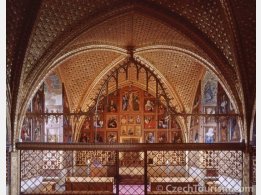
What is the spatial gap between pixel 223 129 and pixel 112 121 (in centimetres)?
723

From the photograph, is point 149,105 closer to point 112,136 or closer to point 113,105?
point 113,105

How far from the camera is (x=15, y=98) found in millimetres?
11500

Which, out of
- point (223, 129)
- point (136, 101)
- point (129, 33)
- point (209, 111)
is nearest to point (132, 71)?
point (136, 101)

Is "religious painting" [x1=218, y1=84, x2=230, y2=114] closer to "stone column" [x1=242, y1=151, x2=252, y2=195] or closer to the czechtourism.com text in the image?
the czechtourism.com text

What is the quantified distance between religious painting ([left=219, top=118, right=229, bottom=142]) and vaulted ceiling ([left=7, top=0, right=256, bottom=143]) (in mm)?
3774

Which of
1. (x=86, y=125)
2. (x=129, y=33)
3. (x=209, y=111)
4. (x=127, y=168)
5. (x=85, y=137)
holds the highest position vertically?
(x=129, y=33)

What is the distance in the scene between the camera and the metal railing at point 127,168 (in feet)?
38.7

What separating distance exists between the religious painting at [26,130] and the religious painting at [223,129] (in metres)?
7.38

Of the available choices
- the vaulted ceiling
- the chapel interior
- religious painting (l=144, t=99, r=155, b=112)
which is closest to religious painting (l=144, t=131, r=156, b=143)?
religious painting (l=144, t=99, r=155, b=112)

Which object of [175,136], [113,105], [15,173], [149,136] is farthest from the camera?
[113,105]

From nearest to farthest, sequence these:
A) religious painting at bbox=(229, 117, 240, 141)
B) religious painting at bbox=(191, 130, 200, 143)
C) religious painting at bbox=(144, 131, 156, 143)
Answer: religious painting at bbox=(229, 117, 240, 141) → religious painting at bbox=(191, 130, 200, 143) → religious painting at bbox=(144, 131, 156, 143)

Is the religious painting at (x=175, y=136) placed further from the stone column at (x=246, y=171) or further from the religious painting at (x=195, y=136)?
the stone column at (x=246, y=171)

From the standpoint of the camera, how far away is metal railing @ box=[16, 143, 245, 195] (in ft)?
38.7

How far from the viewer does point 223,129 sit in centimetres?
1681
